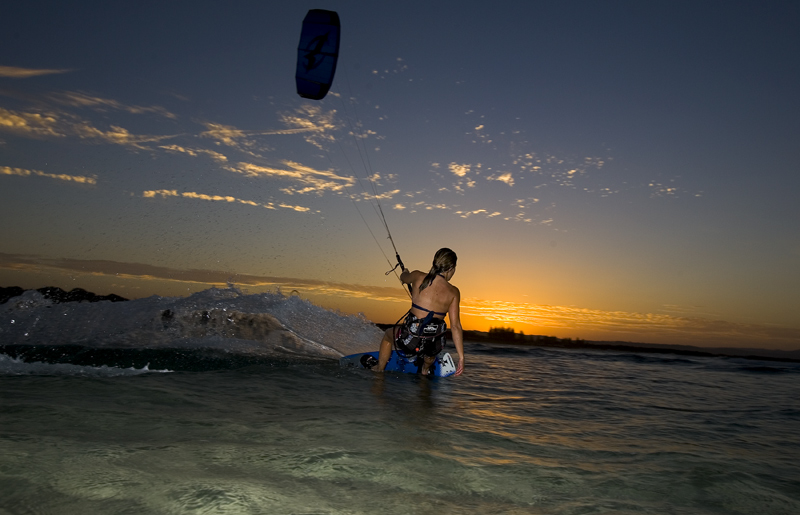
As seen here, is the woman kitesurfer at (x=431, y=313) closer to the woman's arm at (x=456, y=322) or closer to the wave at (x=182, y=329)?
the woman's arm at (x=456, y=322)

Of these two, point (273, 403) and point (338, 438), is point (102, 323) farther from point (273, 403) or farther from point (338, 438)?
point (338, 438)

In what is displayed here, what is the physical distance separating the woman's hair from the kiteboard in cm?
181

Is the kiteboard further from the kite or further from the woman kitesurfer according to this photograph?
the kite

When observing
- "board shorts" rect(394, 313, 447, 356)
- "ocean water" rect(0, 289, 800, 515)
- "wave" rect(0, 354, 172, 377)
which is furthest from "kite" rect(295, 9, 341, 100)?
"wave" rect(0, 354, 172, 377)

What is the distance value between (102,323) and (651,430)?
38.1 ft

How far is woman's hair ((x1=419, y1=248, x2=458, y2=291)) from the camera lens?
8.04m

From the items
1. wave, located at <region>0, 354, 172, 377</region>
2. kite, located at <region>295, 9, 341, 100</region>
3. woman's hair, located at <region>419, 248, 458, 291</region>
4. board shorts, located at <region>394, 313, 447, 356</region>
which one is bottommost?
wave, located at <region>0, 354, 172, 377</region>

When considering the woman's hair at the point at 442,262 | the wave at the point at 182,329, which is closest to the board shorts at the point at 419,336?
the woman's hair at the point at 442,262

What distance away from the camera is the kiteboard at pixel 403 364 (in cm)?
918

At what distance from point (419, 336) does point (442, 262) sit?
54.1 inches

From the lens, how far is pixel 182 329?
1145 centimetres

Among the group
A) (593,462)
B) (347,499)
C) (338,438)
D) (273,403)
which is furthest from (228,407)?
(593,462)

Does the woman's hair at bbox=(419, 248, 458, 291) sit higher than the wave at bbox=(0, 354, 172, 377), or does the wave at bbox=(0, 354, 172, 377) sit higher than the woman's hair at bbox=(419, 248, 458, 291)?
the woman's hair at bbox=(419, 248, 458, 291)

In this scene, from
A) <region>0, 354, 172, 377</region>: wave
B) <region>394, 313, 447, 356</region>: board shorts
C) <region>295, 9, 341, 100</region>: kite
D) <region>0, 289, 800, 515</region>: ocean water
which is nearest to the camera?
<region>0, 289, 800, 515</region>: ocean water
